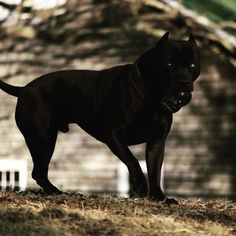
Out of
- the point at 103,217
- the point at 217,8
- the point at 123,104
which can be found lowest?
the point at 103,217

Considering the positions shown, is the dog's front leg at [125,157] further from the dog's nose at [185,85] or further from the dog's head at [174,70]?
the dog's nose at [185,85]

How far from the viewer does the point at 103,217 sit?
5.77 m

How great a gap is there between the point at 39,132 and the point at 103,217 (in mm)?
1526

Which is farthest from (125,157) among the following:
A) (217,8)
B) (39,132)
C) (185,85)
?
(217,8)

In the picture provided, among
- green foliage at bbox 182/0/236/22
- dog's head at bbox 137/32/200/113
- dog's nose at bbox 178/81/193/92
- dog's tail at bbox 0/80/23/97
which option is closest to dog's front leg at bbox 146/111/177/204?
dog's head at bbox 137/32/200/113

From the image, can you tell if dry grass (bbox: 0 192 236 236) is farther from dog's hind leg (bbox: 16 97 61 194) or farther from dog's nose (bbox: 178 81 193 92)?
dog's nose (bbox: 178 81 193 92)

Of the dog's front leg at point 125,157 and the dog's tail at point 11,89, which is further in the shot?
the dog's tail at point 11,89

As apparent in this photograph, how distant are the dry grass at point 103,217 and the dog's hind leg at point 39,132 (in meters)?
0.50

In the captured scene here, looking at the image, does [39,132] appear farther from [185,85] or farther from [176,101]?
Answer: [185,85]

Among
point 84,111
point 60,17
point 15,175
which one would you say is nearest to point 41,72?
point 60,17

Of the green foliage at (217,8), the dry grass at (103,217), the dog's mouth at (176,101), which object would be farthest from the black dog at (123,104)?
the green foliage at (217,8)

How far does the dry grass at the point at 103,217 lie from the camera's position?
549cm

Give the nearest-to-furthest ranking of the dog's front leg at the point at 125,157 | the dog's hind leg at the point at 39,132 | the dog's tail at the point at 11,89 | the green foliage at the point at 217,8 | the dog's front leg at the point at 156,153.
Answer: the dog's front leg at the point at 125,157 → the dog's front leg at the point at 156,153 → the dog's hind leg at the point at 39,132 → the dog's tail at the point at 11,89 → the green foliage at the point at 217,8

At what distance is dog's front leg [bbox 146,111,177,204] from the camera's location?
6.66m
